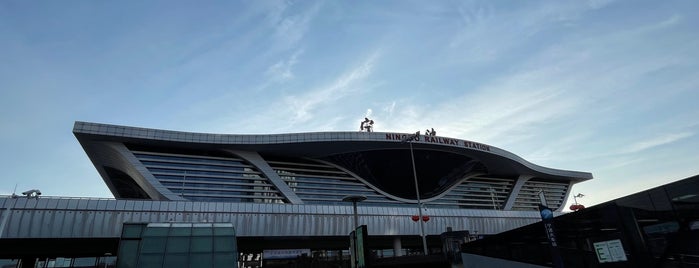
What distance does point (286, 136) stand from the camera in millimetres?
45625

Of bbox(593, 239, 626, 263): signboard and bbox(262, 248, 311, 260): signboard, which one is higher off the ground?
bbox(262, 248, 311, 260): signboard

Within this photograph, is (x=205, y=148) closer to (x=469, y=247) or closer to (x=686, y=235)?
(x=469, y=247)

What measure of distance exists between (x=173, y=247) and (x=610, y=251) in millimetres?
16715

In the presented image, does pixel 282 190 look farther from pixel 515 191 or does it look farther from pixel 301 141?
pixel 515 191

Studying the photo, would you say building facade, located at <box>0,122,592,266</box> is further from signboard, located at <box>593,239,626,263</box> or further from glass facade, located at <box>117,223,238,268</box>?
signboard, located at <box>593,239,626,263</box>

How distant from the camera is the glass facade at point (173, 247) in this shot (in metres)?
17.2

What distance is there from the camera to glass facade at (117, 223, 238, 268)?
17203 mm

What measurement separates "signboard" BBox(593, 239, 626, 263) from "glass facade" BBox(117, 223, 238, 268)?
14347 millimetres

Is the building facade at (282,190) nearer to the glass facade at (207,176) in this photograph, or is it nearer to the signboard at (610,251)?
the glass facade at (207,176)

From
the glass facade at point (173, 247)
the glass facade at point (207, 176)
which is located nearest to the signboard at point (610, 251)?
the glass facade at point (173, 247)

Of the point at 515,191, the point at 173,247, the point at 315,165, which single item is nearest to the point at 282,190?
the point at 315,165

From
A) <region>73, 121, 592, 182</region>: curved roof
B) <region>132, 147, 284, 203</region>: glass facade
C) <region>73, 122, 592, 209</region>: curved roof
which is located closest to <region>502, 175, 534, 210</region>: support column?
<region>73, 122, 592, 209</region>: curved roof

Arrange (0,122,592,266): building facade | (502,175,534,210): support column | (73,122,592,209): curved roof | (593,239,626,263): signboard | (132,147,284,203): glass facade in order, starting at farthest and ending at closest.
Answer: (502,175,534,210): support column < (132,147,284,203): glass facade < (73,122,592,209): curved roof < (0,122,592,266): building facade < (593,239,626,263): signboard

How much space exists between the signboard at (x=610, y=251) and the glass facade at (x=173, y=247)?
1435 centimetres
